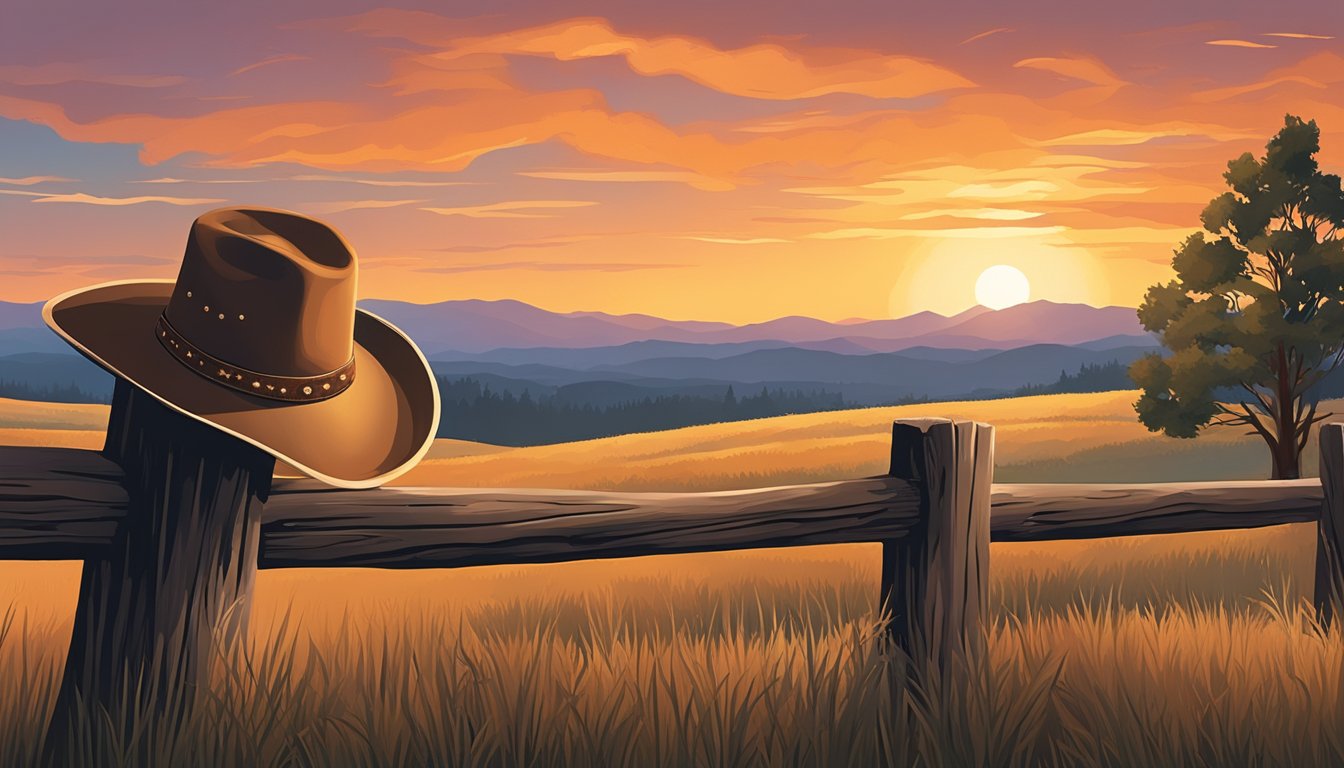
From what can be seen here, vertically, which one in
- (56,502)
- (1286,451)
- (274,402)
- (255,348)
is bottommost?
(1286,451)

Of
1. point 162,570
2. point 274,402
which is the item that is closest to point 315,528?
point 162,570

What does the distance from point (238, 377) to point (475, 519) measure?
2.97 feet

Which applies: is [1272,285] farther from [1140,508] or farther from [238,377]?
[238,377]

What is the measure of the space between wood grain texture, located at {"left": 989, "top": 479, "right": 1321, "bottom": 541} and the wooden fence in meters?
0.09

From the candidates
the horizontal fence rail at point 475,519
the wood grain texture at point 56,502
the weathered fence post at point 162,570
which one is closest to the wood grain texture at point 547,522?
the horizontal fence rail at point 475,519

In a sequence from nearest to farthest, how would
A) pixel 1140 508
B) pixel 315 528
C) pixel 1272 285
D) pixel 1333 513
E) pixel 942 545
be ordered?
1. pixel 315 528
2. pixel 942 545
3. pixel 1140 508
4. pixel 1333 513
5. pixel 1272 285

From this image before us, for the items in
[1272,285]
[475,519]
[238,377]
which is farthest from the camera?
[1272,285]

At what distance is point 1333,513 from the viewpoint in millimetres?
5691

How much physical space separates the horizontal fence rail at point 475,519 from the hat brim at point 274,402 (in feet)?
1.06

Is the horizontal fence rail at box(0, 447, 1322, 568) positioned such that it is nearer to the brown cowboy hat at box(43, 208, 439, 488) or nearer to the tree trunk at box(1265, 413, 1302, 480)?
the brown cowboy hat at box(43, 208, 439, 488)

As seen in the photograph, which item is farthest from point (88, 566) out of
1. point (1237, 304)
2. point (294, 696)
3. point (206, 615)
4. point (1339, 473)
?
point (1237, 304)

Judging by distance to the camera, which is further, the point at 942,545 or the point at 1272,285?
the point at 1272,285

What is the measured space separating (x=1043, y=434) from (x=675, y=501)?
1938cm

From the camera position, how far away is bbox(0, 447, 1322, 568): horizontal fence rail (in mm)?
3564
